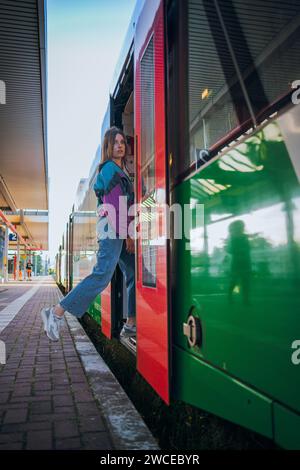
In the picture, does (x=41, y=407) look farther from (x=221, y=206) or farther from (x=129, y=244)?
(x=221, y=206)

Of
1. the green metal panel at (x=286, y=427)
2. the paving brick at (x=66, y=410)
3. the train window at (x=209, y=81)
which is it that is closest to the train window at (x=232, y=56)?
the train window at (x=209, y=81)

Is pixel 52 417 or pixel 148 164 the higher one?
pixel 148 164

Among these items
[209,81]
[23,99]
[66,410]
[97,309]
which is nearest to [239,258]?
[209,81]

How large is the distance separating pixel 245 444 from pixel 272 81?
1950mm

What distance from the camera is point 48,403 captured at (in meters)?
3.04

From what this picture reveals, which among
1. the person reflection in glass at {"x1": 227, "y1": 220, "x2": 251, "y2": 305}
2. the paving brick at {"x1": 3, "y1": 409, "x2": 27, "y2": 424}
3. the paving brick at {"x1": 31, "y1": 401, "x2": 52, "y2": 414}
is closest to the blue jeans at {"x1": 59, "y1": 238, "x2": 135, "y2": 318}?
the paving brick at {"x1": 31, "y1": 401, "x2": 52, "y2": 414}

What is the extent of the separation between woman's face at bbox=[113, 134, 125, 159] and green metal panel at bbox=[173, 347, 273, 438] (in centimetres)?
215

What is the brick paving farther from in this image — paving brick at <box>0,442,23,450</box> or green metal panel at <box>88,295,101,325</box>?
green metal panel at <box>88,295,101,325</box>

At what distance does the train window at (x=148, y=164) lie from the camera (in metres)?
2.82

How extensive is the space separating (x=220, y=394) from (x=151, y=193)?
1.39 meters

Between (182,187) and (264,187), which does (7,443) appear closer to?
(182,187)

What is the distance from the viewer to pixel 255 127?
182 centimetres

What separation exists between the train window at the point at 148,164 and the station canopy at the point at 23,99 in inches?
242

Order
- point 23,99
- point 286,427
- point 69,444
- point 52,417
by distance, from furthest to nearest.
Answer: point 23,99 → point 52,417 → point 69,444 → point 286,427
